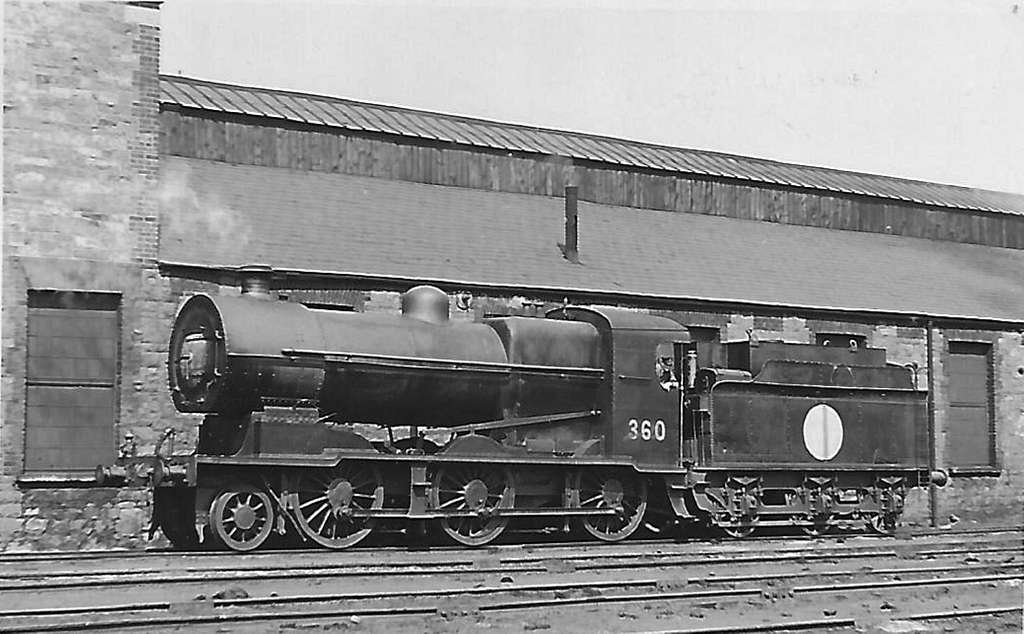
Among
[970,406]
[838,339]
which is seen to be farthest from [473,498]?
[970,406]

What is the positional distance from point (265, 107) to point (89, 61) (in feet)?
18.2

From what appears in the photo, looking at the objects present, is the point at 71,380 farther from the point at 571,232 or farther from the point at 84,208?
the point at 571,232

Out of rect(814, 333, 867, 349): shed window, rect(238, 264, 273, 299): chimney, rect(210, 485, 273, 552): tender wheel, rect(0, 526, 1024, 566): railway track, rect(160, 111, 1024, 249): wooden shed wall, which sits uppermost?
rect(160, 111, 1024, 249): wooden shed wall

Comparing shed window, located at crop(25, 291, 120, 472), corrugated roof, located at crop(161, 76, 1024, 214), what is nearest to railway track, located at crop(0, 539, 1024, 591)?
shed window, located at crop(25, 291, 120, 472)

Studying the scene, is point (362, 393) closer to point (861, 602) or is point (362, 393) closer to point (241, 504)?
point (241, 504)

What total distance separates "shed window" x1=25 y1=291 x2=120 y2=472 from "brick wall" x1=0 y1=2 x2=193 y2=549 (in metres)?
0.16

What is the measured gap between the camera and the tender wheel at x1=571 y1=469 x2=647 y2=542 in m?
15.9

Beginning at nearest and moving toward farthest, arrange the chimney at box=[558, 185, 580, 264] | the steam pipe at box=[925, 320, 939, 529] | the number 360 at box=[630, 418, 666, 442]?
the number 360 at box=[630, 418, 666, 442] → the chimney at box=[558, 185, 580, 264] → the steam pipe at box=[925, 320, 939, 529]

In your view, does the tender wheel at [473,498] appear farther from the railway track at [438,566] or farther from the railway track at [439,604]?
the railway track at [439,604]

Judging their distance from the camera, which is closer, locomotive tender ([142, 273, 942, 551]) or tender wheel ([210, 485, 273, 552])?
tender wheel ([210, 485, 273, 552])

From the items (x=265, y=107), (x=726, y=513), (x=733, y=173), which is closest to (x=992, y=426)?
(x=733, y=173)

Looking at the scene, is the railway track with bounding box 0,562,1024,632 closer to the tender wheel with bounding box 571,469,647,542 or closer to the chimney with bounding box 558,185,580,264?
the tender wheel with bounding box 571,469,647,542

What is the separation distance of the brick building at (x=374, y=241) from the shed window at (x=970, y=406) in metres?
0.06

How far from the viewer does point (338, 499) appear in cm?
1405
